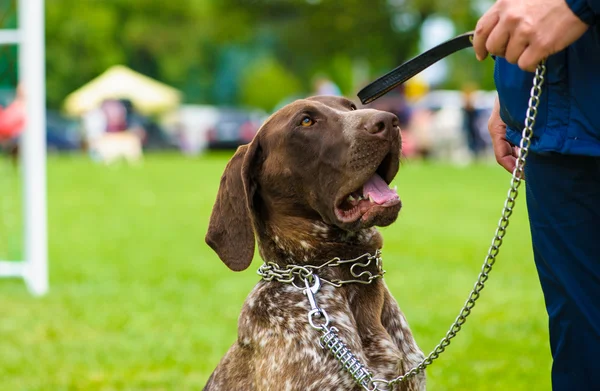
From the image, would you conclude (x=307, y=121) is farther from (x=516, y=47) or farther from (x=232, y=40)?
(x=232, y=40)

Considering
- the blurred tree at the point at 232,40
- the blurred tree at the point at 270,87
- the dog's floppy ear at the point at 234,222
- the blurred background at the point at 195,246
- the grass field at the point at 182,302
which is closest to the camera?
the dog's floppy ear at the point at 234,222

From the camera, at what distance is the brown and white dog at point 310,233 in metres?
3.23

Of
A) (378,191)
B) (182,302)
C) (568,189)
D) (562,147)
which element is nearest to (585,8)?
(562,147)

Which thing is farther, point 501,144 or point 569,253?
point 501,144

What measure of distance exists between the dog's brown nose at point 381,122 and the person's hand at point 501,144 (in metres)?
0.40

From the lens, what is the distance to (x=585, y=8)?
7.22 ft

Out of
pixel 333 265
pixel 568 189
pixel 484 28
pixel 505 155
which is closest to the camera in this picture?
pixel 484 28

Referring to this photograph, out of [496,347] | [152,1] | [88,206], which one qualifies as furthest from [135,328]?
[152,1]

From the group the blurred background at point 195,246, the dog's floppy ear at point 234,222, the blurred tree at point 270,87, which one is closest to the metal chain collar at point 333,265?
the dog's floppy ear at point 234,222

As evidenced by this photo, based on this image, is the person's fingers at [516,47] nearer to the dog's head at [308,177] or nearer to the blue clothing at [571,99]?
the blue clothing at [571,99]

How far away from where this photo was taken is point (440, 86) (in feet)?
202

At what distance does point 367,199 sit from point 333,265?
0.30m

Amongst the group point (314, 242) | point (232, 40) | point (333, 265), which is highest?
point (232, 40)

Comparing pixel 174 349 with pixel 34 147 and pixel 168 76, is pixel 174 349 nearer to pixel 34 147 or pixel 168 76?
pixel 34 147
